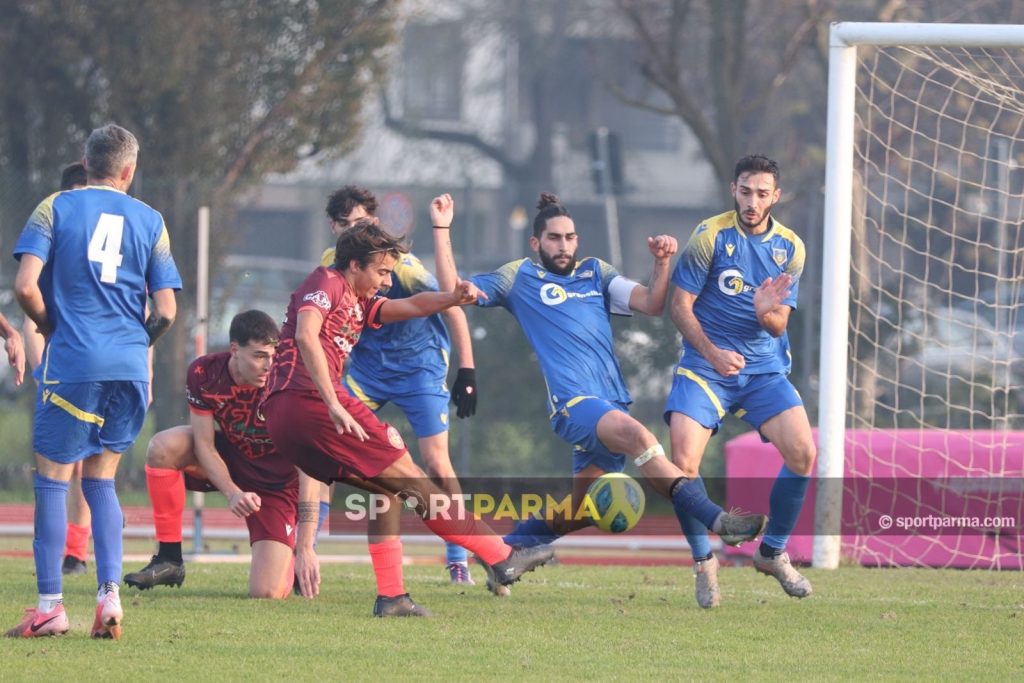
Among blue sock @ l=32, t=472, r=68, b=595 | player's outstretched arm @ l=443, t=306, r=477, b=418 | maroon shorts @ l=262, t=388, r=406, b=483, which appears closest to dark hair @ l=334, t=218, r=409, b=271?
maroon shorts @ l=262, t=388, r=406, b=483

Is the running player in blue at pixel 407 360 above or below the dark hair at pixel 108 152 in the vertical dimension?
below

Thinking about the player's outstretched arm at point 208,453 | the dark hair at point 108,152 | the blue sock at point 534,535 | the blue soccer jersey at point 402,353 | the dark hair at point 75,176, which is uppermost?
the dark hair at point 75,176

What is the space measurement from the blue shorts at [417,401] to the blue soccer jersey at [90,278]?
220 cm

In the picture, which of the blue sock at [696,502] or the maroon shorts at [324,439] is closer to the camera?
the maroon shorts at [324,439]

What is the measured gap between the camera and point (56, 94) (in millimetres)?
15602

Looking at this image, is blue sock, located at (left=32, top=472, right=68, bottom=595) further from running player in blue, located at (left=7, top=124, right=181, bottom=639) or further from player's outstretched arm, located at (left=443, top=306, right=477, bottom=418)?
player's outstretched arm, located at (left=443, top=306, right=477, bottom=418)

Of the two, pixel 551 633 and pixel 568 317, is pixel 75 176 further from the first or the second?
pixel 551 633

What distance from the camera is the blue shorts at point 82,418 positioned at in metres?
6.21

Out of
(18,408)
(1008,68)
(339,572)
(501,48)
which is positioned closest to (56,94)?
(18,408)

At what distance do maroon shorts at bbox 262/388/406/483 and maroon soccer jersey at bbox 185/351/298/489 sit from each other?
105 centimetres

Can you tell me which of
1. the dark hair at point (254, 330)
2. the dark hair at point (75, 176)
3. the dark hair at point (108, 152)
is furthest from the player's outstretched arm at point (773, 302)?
the dark hair at point (75, 176)

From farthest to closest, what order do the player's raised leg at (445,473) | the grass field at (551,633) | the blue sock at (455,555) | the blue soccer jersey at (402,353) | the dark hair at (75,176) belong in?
the blue sock at (455,555) → the dark hair at (75,176) → the blue soccer jersey at (402,353) → the player's raised leg at (445,473) → the grass field at (551,633)

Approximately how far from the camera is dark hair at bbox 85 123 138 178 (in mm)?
6332

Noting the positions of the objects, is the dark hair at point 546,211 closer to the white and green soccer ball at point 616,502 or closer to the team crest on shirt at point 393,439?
the white and green soccer ball at point 616,502
